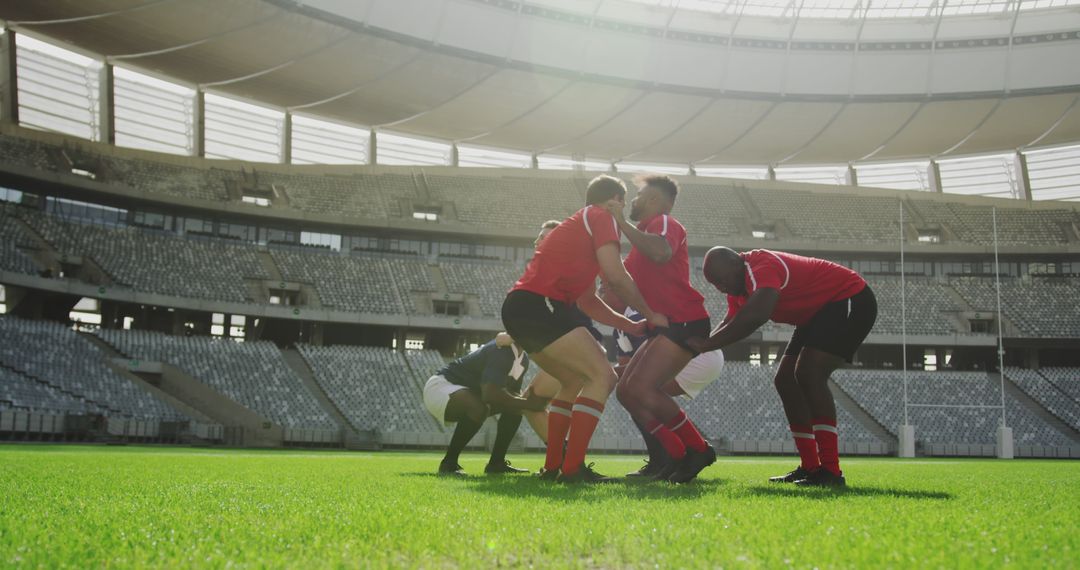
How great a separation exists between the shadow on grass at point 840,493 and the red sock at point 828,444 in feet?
1.14

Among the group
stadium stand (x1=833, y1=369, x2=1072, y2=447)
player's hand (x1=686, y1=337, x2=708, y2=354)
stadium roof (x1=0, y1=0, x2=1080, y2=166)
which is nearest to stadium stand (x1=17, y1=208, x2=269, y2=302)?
stadium roof (x1=0, y1=0, x2=1080, y2=166)

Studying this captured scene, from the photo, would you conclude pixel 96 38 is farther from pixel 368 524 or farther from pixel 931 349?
pixel 931 349

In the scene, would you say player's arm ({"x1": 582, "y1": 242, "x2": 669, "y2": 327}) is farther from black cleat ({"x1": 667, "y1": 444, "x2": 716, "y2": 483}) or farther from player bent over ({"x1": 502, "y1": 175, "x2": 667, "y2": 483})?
black cleat ({"x1": 667, "y1": 444, "x2": 716, "y2": 483})

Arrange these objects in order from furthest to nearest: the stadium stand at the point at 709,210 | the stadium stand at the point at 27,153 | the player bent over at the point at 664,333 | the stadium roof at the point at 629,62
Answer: the stadium stand at the point at 709,210 < the stadium stand at the point at 27,153 < the stadium roof at the point at 629,62 < the player bent over at the point at 664,333

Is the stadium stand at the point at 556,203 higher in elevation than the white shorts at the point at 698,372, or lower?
higher

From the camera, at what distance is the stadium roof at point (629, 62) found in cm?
3106

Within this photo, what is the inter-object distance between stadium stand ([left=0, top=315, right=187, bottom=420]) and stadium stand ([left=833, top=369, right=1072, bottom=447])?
25854 mm

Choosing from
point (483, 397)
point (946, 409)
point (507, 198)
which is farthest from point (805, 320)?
point (507, 198)

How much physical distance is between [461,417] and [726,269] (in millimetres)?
2977

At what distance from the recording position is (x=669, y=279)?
6.02 metres

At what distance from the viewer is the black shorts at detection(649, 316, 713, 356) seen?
18.9ft

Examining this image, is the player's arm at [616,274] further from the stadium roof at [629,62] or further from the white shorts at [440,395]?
the stadium roof at [629,62]

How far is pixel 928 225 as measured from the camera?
137ft

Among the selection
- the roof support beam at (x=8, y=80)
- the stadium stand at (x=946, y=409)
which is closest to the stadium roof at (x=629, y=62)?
the roof support beam at (x=8, y=80)
